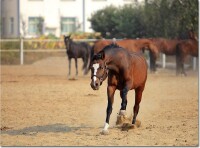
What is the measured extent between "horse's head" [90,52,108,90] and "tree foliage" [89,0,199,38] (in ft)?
61.8

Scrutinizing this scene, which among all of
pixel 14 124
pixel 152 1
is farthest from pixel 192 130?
pixel 152 1

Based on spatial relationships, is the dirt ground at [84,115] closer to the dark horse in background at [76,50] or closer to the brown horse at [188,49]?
the dark horse in background at [76,50]

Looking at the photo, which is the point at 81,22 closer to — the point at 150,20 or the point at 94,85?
the point at 150,20

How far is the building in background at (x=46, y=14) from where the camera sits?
5491cm

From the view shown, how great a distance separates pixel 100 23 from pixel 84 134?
3519 cm

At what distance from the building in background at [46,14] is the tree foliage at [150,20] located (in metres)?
7.65

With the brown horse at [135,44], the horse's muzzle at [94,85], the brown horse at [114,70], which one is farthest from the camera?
the brown horse at [135,44]

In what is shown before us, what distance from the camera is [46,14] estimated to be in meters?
55.6

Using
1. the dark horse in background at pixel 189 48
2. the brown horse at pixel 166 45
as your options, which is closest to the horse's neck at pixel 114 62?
the dark horse in background at pixel 189 48

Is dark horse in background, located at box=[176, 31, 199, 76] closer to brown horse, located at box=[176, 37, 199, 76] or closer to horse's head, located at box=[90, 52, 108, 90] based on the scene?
brown horse, located at box=[176, 37, 199, 76]

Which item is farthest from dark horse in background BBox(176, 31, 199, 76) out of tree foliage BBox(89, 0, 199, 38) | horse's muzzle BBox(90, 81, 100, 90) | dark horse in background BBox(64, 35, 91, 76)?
horse's muzzle BBox(90, 81, 100, 90)

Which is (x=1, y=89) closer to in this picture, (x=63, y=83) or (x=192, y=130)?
(x=63, y=83)

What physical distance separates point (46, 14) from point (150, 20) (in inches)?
805

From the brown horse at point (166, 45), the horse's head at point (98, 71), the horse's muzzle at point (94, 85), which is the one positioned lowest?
the brown horse at point (166, 45)
